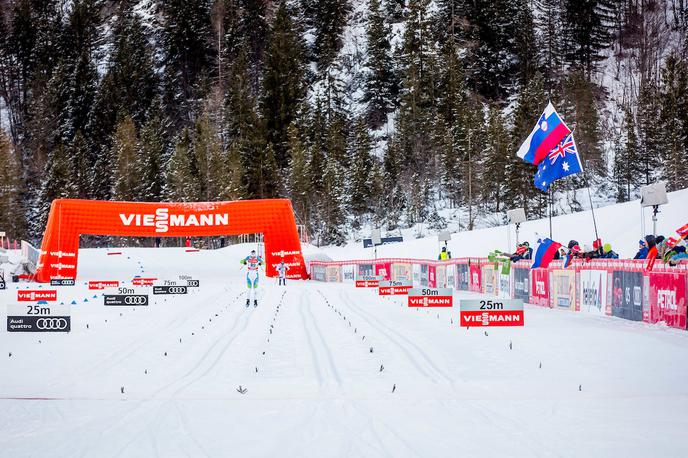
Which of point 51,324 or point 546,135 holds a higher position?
point 546,135

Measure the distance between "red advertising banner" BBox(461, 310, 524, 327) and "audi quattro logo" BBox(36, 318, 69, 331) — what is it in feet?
27.5

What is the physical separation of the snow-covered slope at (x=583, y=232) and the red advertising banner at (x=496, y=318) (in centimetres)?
782

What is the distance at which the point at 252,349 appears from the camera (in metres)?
12.1

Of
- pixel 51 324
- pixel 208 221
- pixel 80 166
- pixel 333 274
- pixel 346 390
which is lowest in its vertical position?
pixel 346 390

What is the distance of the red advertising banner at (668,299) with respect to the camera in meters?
13.4

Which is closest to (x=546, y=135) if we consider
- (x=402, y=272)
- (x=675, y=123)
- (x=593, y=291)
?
(x=593, y=291)

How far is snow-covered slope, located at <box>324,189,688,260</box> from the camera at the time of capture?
3131 cm

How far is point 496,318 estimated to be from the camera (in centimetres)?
1498

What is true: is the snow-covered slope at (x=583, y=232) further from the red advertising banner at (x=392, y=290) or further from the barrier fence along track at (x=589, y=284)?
the red advertising banner at (x=392, y=290)

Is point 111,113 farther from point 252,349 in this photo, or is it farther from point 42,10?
point 252,349

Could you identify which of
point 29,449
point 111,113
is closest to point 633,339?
point 29,449

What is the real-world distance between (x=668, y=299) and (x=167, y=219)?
34415 mm

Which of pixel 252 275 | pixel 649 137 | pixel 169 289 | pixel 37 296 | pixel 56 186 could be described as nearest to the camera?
pixel 252 275

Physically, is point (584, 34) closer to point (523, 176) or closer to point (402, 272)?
point (523, 176)
